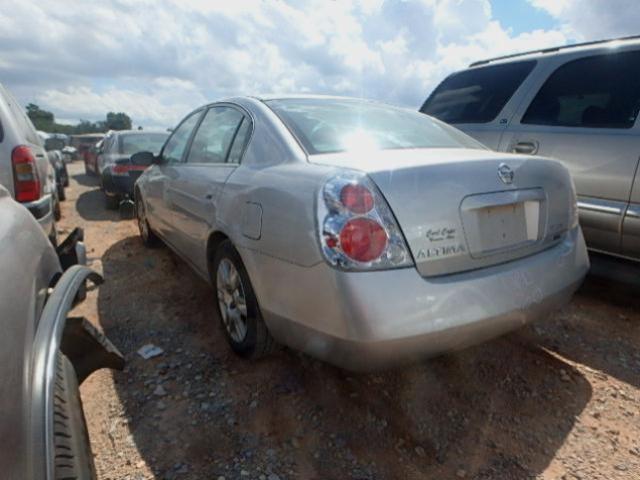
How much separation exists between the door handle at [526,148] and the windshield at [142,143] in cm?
642

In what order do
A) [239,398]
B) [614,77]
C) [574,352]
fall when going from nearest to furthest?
[239,398]
[574,352]
[614,77]

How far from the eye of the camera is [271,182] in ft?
6.63

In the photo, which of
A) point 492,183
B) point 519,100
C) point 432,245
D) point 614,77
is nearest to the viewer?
point 432,245

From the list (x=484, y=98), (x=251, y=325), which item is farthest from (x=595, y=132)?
(x=251, y=325)

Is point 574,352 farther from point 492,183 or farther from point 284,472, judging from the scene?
point 284,472

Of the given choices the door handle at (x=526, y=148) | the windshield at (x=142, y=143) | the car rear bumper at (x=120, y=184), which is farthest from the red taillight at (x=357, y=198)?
the windshield at (x=142, y=143)

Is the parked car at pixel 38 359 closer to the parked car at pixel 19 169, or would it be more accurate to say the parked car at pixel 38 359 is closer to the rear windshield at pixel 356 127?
the rear windshield at pixel 356 127

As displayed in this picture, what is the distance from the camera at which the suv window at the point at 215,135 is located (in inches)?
108

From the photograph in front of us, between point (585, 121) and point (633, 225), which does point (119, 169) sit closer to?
point (585, 121)

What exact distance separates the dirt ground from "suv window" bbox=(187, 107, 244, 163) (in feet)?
3.98

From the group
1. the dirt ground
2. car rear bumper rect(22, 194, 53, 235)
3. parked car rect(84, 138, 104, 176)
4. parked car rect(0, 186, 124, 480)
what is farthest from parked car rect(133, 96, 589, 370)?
parked car rect(84, 138, 104, 176)

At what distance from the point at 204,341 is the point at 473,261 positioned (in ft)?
5.93

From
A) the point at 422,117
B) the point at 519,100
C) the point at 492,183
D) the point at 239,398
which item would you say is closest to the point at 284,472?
the point at 239,398

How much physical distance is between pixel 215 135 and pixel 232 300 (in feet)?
4.18
